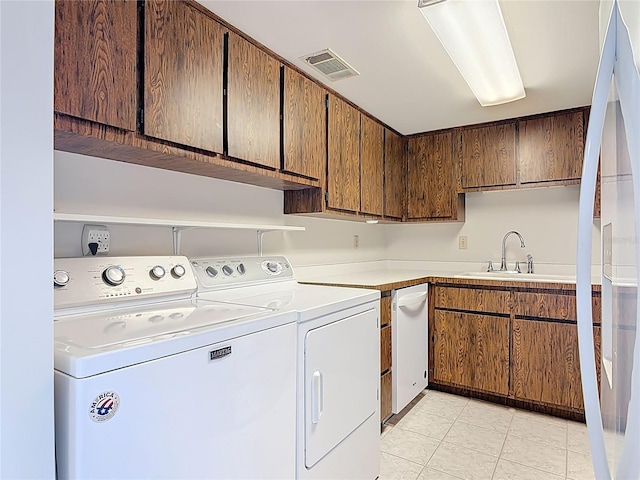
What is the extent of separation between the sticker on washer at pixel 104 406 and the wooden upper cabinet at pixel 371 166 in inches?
83.8

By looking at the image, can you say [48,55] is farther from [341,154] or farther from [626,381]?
[341,154]

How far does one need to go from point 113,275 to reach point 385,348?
1605 millimetres

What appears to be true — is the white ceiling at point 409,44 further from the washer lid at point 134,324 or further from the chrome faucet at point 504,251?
the washer lid at point 134,324

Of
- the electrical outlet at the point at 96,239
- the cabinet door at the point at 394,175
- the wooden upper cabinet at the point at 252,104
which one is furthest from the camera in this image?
the cabinet door at the point at 394,175

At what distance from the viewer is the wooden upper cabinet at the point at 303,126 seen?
2.03 meters

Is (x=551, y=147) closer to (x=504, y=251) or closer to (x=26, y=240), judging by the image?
(x=504, y=251)

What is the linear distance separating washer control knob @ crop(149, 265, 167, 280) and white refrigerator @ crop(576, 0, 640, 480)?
4.56 feet

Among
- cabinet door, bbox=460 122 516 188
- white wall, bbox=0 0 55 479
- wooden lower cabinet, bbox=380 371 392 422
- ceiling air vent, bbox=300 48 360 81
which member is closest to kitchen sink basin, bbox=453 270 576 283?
cabinet door, bbox=460 122 516 188

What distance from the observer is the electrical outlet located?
4.88 ft

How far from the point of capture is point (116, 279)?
139 cm

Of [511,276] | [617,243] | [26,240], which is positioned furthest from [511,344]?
[26,240]

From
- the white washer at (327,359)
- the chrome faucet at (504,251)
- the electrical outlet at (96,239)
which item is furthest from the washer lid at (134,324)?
the chrome faucet at (504,251)

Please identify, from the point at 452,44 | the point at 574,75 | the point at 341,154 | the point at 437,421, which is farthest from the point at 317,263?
the point at 574,75

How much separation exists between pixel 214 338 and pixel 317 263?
1.75 m
